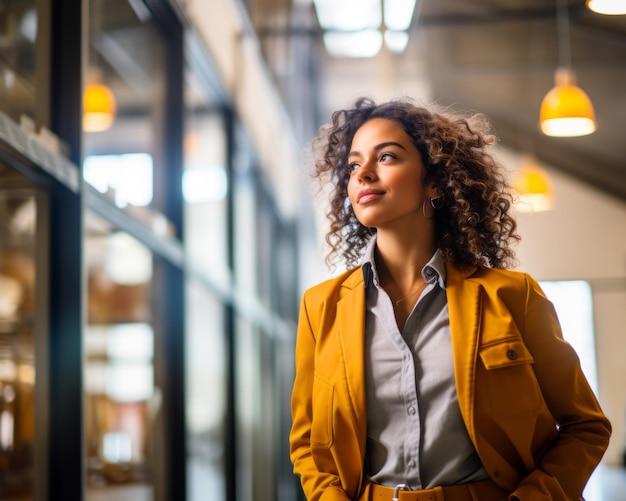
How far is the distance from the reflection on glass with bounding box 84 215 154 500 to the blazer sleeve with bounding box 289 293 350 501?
1.22 m

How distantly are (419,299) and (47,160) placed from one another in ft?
3.34

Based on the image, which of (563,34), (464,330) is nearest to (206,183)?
(464,330)

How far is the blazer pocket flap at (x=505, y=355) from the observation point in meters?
1.43

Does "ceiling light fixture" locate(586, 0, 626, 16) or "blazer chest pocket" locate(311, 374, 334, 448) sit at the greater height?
"ceiling light fixture" locate(586, 0, 626, 16)

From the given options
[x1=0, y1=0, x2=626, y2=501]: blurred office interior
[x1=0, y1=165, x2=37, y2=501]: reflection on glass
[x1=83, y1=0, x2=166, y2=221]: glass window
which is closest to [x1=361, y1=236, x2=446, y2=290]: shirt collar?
[x1=0, y1=0, x2=626, y2=501]: blurred office interior

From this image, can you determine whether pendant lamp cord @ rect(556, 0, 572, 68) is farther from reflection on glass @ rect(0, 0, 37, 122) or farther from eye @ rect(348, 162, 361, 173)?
eye @ rect(348, 162, 361, 173)

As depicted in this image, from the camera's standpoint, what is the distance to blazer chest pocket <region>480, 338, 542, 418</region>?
56.2 inches

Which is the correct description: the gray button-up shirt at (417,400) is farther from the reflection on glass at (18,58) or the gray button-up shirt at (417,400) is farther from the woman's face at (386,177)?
the reflection on glass at (18,58)

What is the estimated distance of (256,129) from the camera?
20.5 ft

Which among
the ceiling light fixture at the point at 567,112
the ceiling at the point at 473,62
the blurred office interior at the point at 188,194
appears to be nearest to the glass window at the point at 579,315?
the blurred office interior at the point at 188,194

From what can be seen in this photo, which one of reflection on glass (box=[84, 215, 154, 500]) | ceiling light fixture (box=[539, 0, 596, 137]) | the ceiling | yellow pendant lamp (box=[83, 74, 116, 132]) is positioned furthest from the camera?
the ceiling

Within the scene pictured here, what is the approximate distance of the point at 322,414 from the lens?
1.52 m

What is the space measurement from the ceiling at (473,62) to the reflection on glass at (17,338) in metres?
3.38

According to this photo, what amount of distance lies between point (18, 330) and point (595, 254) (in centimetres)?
1148
